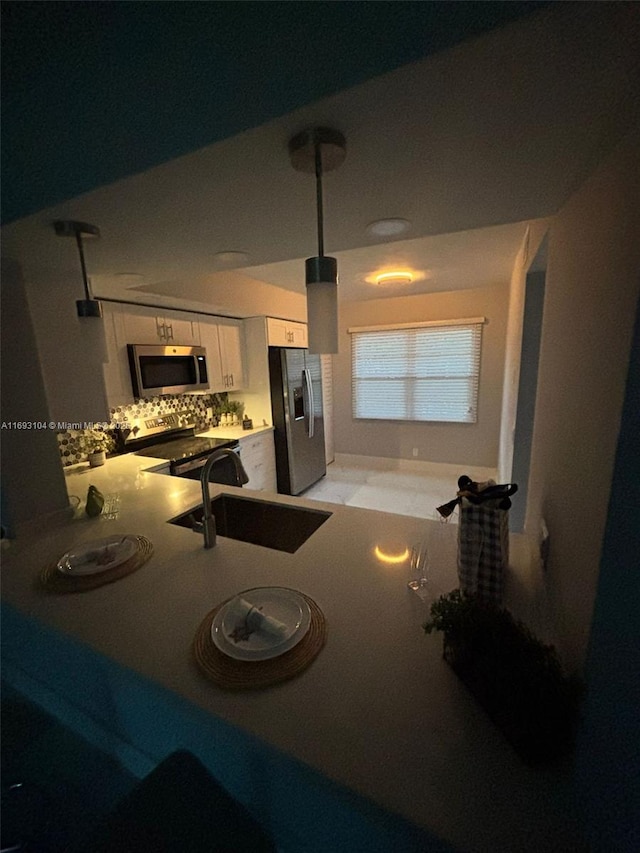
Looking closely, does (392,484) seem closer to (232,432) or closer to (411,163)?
(232,432)

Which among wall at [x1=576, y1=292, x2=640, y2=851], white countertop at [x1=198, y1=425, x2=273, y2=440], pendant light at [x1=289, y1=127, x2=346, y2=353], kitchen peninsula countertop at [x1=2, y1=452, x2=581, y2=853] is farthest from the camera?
white countertop at [x1=198, y1=425, x2=273, y2=440]

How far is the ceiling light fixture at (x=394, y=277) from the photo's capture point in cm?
312

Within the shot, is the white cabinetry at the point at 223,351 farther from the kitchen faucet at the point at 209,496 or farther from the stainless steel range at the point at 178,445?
the kitchen faucet at the point at 209,496

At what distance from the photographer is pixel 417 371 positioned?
4.57m

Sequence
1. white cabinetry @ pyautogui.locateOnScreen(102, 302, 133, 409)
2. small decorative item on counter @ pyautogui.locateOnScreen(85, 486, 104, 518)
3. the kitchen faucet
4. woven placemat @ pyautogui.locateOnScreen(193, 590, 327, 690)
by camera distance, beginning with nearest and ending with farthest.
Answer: woven placemat @ pyautogui.locateOnScreen(193, 590, 327, 690), the kitchen faucet, small decorative item on counter @ pyautogui.locateOnScreen(85, 486, 104, 518), white cabinetry @ pyautogui.locateOnScreen(102, 302, 133, 409)

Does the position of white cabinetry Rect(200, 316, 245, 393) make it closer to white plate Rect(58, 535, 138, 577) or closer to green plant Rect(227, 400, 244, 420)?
green plant Rect(227, 400, 244, 420)

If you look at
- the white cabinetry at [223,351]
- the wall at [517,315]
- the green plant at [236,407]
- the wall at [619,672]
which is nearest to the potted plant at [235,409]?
the green plant at [236,407]

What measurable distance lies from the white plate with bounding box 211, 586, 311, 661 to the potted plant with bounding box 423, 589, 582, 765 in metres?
0.35

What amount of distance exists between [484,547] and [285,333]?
3316 millimetres

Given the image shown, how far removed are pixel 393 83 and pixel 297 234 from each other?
2.50 ft

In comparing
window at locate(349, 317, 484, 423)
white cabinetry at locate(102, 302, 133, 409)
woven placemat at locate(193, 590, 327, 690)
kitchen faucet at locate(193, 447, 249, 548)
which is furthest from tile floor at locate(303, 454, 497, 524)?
woven placemat at locate(193, 590, 327, 690)

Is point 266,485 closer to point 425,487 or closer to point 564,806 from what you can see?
point 425,487

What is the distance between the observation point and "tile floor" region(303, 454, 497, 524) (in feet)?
12.6

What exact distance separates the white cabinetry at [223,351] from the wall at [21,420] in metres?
1.76
